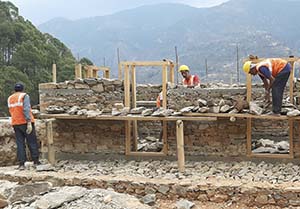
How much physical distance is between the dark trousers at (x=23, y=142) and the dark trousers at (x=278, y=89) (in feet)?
17.7

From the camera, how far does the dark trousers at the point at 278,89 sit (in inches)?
369

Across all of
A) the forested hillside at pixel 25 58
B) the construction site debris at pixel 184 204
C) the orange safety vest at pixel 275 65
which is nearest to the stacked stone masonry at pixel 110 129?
the orange safety vest at pixel 275 65

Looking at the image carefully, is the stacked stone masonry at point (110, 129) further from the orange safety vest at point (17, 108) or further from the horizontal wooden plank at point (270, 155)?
the orange safety vest at point (17, 108)

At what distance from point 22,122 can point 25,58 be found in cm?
1791

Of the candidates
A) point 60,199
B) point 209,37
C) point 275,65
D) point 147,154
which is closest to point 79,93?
point 147,154

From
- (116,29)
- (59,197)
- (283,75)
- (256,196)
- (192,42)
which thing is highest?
(116,29)

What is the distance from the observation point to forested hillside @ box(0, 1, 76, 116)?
2550 centimetres

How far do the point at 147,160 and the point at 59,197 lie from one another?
4.55 m

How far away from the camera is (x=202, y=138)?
10398 millimetres

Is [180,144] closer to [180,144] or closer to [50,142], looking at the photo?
[180,144]

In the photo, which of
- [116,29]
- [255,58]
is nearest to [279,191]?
[255,58]

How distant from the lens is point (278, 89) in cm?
942

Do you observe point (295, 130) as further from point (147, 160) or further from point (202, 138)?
→ point (147, 160)

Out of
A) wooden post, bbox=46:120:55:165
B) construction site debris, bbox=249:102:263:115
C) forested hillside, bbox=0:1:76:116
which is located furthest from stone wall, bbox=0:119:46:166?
forested hillside, bbox=0:1:76:116
